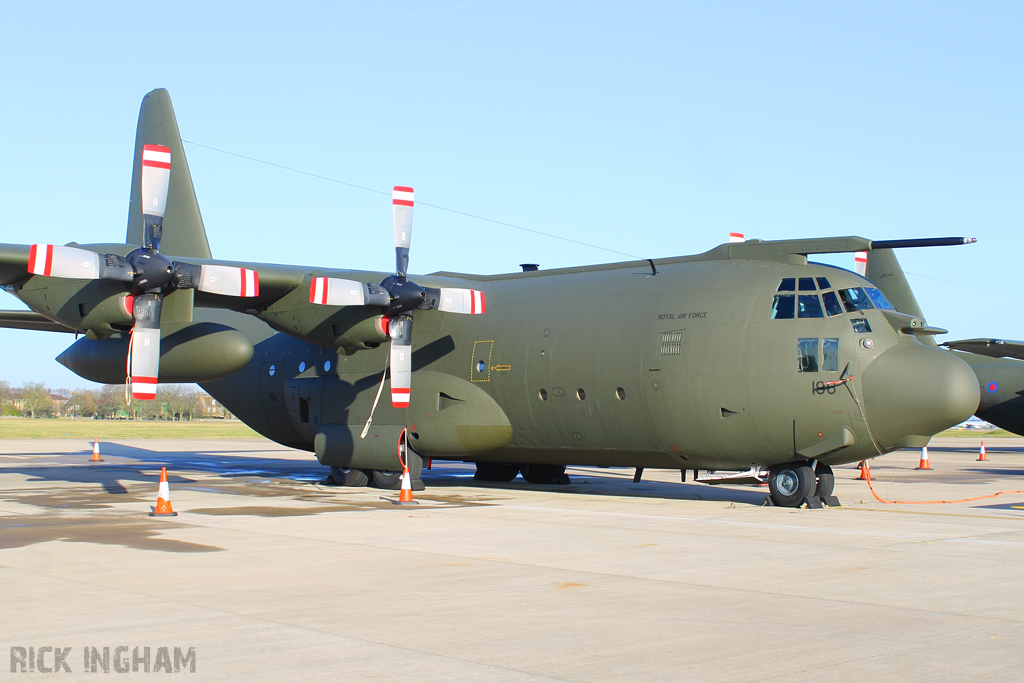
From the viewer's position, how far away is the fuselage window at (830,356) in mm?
15234

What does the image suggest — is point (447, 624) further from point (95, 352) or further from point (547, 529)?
point (95, 352)

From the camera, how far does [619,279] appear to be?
18453mm

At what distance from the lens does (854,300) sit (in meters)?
15.7

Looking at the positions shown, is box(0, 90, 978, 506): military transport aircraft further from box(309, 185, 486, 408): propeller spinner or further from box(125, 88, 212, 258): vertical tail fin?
box(125, 88, 212, 258): vertical tail fin

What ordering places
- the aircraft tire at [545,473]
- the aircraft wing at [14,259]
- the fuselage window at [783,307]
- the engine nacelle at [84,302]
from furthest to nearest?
the aircraft tire at [545,473], the engine nacelle at [84,302], the aircraft wing at [14,259], the fuselage window at [783,307]

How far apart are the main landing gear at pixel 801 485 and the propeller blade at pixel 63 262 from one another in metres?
12.1

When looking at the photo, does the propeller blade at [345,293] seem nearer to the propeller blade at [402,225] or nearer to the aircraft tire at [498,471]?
the propeller blade at [402,225]

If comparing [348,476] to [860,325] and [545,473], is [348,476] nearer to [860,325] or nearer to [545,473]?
[545,473]

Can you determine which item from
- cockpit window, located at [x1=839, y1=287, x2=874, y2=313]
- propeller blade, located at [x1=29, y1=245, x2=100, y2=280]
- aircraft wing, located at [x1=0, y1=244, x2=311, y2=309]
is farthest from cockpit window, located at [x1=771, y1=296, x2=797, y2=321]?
propeller blade, located at [x1=29, y1=245, x2=100, y2=280]

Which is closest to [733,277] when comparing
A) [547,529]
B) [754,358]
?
[754,358]

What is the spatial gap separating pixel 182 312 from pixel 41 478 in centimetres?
805

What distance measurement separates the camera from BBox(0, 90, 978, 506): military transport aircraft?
15.4m

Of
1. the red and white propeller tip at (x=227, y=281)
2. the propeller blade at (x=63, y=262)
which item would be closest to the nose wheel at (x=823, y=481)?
the red and white propeller tip at (x=227, y=281)

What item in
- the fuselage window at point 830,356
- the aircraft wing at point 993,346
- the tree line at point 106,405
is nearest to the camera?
the fuselage window at point 830,356
